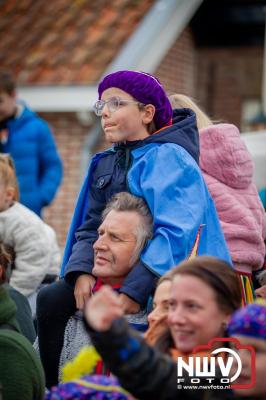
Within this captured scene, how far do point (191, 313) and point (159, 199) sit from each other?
130 cm

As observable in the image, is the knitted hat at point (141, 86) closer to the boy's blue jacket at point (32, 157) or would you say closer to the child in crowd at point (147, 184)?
the child in crowd at point (147, 184)

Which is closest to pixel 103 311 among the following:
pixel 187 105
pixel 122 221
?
pixel 122 221

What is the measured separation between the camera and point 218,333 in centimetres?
359

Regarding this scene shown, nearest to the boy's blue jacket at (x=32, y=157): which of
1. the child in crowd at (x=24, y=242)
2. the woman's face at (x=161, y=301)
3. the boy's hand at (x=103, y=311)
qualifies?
the child in crowd at (x=24, y=242)

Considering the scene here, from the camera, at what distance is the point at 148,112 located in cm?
509

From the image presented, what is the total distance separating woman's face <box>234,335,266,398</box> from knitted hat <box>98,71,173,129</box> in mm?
1965

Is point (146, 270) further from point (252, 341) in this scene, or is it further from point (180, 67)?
point (180, 67)

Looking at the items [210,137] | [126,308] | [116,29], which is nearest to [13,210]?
[210,137]

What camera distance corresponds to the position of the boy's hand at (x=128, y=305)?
180 inches

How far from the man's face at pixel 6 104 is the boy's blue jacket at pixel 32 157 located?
0.16m

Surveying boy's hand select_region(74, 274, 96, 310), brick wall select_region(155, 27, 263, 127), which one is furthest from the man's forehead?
brick wall select_region(155, 27, 263, 127)

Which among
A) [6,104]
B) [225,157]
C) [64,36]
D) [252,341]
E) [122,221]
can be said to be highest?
[64,36]

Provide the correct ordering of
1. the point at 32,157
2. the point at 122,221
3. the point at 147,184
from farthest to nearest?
the point at 32,157, the point at 147,184, the point at 122,221

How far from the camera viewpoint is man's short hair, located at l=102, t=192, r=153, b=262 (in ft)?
15.6
